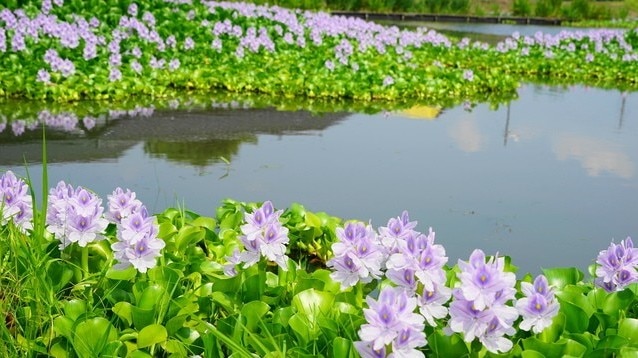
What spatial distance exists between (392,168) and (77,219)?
2802mm

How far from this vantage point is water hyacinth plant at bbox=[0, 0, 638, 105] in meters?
7.39

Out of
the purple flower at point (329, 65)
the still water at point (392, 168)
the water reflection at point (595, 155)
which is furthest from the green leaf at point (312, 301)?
the purple flower at point (329, 65)

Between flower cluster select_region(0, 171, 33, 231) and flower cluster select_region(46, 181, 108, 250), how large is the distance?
0.32 ft

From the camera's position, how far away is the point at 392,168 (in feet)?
16.1

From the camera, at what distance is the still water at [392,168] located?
3883 mm

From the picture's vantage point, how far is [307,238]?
126 inches

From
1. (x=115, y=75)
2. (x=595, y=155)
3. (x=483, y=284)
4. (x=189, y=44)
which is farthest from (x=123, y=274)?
(x=189, y=44)

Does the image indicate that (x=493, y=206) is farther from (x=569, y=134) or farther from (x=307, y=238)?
(x=569, y=134)

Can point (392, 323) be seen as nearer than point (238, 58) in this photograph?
Yes

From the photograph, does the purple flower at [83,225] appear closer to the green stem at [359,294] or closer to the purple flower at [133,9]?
the green stem at [359,294]

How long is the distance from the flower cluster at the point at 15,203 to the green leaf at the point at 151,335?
0.64 meters

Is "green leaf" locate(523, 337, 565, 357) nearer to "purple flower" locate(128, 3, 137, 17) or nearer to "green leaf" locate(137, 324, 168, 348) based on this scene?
"green leaf" locate(137, 324, 168, 348)

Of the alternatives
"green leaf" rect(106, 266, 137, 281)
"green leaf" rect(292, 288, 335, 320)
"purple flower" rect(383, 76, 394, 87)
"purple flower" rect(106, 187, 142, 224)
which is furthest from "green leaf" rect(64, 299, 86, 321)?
"purple flower" rect(383, 76, 394, 87)

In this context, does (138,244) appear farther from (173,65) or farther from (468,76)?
(468,76)
